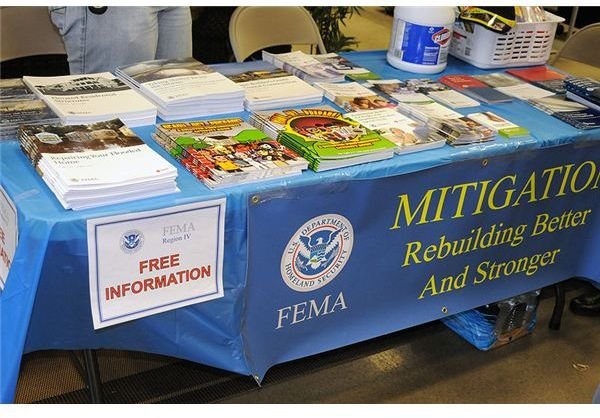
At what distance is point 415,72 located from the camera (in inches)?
77.9

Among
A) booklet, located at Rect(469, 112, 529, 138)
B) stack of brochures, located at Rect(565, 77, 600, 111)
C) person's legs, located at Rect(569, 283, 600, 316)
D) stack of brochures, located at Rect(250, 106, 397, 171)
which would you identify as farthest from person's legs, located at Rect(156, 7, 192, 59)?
person's legs, located at Rect(569, 283, 600, 316)

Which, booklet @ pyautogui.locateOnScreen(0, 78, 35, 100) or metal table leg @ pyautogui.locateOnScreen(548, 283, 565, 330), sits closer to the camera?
booklet @ pyautogui.locateOnScreen(0, 78, 35, 100)

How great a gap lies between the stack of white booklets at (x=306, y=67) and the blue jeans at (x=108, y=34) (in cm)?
32

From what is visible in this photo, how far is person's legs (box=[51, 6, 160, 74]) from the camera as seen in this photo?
1823 millimetres

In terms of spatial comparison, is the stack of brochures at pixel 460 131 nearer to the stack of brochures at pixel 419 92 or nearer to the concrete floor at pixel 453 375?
the stack of brochures at pixel 419 92

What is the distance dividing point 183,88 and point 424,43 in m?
0.73

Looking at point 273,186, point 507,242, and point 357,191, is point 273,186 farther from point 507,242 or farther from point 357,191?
point 507,242

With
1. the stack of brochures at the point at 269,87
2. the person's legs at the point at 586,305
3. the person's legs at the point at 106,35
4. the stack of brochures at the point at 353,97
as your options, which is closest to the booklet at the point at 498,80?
the stack of brochures at the point at 353,97

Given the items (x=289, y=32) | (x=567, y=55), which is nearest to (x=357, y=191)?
(x=289, y=32)

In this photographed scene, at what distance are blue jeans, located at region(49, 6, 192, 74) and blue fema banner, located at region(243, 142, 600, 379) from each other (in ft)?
2.74

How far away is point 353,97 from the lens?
5.58 feet

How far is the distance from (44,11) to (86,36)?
0.62 feet

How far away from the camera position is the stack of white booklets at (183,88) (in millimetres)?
1495

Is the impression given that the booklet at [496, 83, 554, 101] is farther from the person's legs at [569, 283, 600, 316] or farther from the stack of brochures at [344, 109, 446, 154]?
the person's legs at [569, 283, 600, 316]
